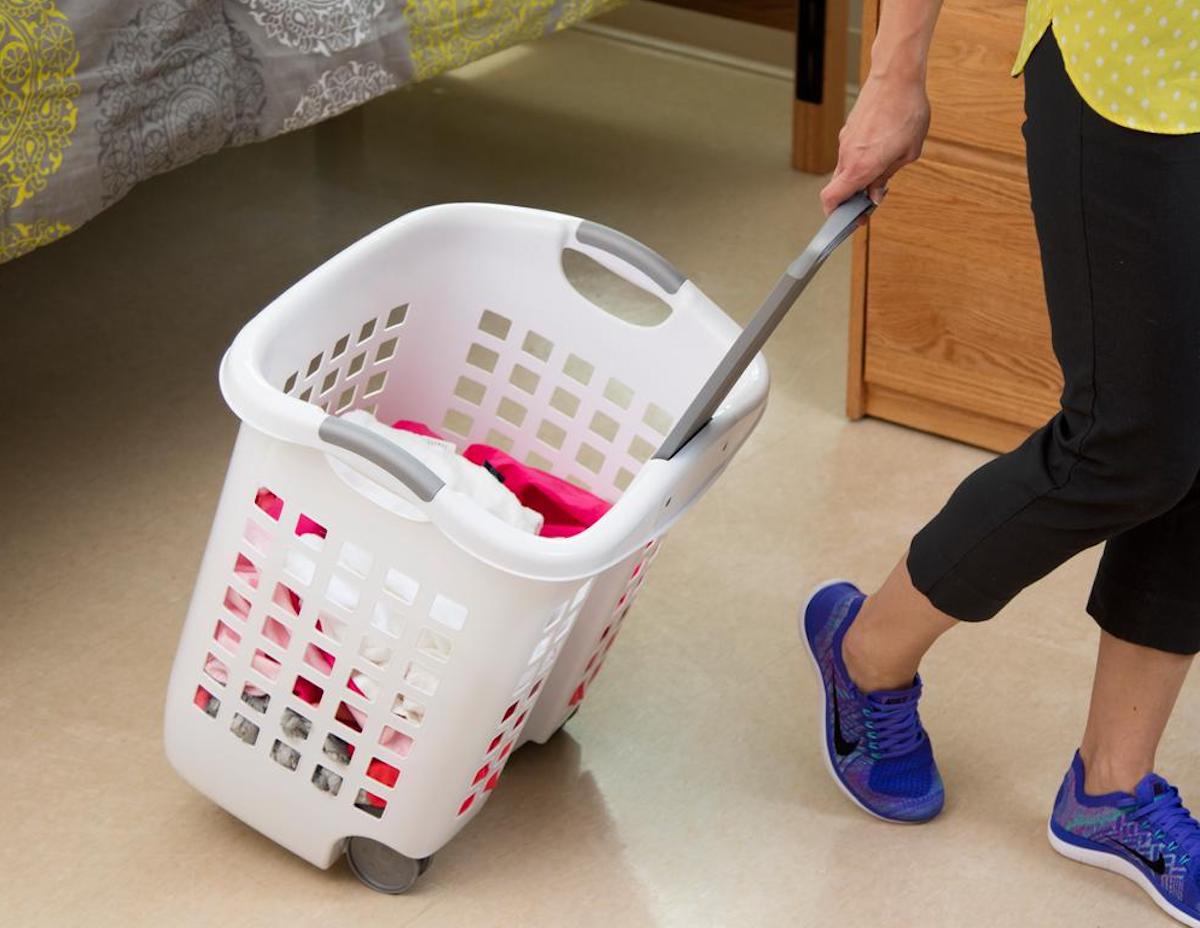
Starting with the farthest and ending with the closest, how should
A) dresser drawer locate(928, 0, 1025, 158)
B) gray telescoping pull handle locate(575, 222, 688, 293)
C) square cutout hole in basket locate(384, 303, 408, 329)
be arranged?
dresser drawer locate(928, 0, 1025, 158) < square cutout hole in basket locate(384, 303, 408, 329) < gray telescoping pull handle locate(575, 222, 688, 293)

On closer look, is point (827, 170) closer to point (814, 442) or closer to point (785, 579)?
point (814, 442)

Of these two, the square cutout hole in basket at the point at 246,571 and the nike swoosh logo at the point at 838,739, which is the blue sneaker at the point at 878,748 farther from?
the square cutout hole in basket at the point at 246,571

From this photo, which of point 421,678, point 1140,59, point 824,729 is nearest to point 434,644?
point 421,678

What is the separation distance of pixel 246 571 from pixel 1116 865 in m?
0.68

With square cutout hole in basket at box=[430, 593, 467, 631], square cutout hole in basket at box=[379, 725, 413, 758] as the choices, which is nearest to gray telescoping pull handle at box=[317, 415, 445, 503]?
square cutout hole in basket at box=[430, 593, 467, 631]

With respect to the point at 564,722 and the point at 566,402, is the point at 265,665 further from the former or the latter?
the point at 566,402

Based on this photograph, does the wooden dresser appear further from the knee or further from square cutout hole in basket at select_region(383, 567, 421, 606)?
square cutout hole in basket at select_region(383, 567, 421, 606)

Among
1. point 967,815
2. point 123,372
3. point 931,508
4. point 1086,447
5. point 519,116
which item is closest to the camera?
point 1086,447

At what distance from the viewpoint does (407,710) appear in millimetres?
1143

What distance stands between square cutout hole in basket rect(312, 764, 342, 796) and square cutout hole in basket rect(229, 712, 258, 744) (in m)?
0.05

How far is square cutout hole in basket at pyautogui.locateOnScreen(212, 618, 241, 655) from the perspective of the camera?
1.16 m

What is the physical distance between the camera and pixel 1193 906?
1.21 m

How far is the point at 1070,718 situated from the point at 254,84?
37.9 inches

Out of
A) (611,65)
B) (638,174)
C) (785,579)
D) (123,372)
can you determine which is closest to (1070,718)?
(785,579)
